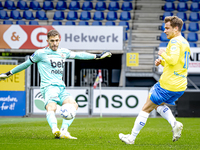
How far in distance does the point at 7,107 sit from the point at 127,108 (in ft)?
15.1

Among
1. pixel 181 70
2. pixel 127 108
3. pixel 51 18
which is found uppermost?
pixel 51 18

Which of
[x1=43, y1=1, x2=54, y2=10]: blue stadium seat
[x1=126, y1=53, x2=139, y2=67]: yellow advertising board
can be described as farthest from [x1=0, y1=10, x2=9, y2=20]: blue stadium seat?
[x1=126, y1=53, x2=139, y2=67]: yellow advertising board

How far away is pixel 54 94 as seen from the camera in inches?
209

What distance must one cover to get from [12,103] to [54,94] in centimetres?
755

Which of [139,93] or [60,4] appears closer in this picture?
[139,93]

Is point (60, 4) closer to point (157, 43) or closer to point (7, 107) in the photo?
point (157, 43)

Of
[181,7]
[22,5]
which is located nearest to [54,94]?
[22,5]

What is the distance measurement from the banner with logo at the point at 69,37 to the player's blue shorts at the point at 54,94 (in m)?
8.43

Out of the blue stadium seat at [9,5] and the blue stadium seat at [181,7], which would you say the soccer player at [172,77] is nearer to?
the blue stadium seat at [181,7]

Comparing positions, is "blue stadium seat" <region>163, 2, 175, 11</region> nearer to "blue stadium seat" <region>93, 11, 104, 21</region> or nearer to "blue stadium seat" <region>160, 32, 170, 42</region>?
"blue stadium seat" <region>160, 32, 170, 42</region>

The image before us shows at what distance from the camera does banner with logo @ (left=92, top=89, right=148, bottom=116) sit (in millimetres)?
12859

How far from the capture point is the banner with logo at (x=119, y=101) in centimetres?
1286

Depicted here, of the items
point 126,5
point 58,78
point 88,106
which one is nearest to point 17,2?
point 126,5

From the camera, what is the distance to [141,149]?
436cm
